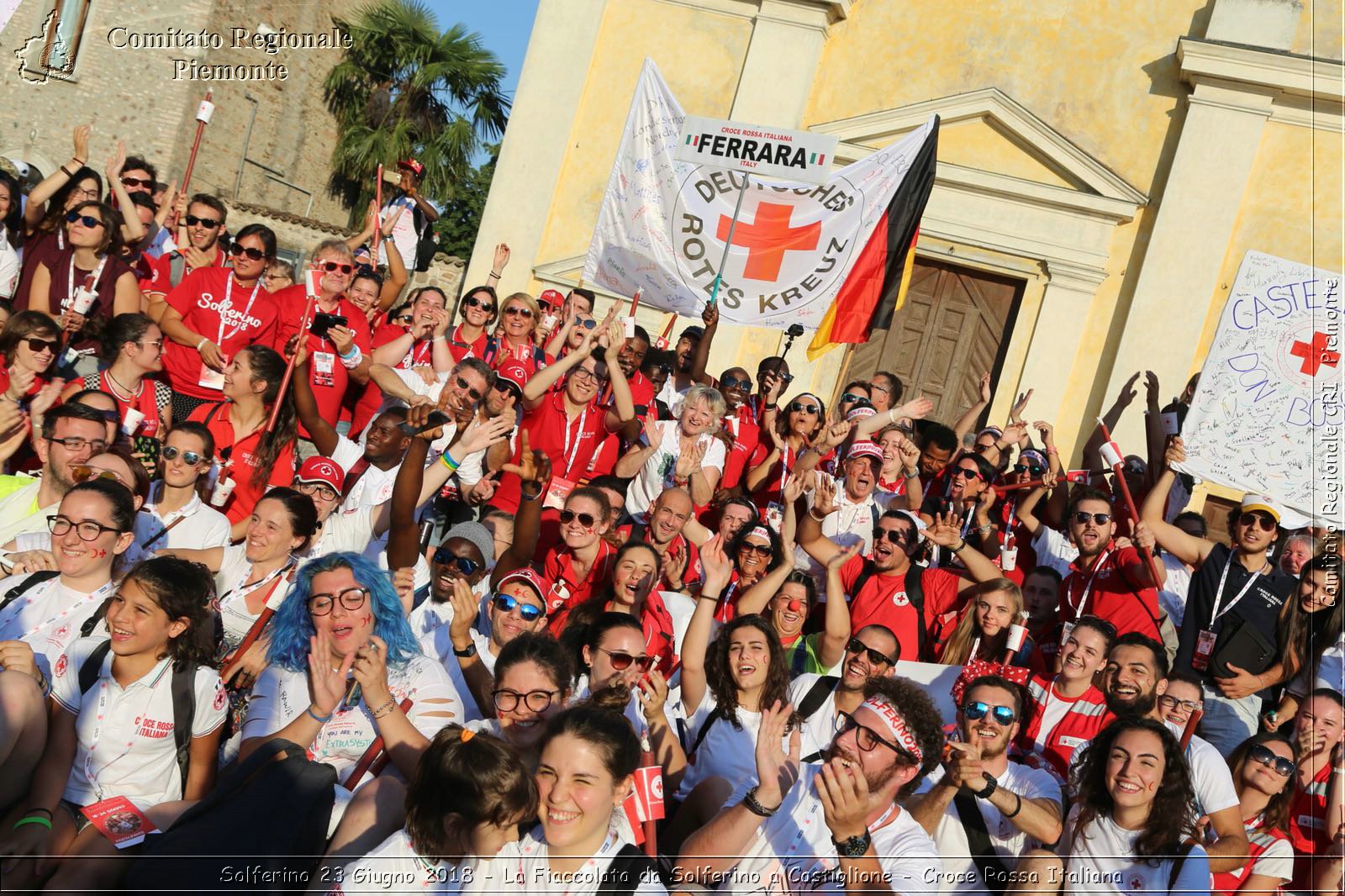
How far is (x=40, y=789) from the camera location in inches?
169

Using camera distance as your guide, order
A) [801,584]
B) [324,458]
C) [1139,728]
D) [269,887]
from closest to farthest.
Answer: [269,887] < [1139,728] < [801,584] < [324,458]

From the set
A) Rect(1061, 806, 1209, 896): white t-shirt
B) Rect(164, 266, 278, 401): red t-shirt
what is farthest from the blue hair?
Rect(164, 266, 278, 401): red t-shirt

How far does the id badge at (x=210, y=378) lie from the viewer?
7.48 m

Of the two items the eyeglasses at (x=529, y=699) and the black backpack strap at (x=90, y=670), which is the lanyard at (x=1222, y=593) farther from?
the black backpack strap at (x=90, y=670)

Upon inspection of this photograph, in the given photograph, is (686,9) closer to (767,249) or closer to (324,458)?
(767,249)

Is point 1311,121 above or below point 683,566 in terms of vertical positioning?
above

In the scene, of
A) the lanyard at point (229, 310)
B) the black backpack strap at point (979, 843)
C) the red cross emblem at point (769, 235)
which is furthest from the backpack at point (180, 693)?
the red cross emblem at point (769, 235)

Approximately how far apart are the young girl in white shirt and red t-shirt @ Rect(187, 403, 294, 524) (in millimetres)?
2121

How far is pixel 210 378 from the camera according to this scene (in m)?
7.51

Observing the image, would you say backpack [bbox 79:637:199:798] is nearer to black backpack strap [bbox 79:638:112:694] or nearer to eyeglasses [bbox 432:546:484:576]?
black backpack strap [bbox 79:638:112:694]

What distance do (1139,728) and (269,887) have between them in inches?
124

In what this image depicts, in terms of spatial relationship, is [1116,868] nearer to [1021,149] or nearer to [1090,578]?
[1090,578]

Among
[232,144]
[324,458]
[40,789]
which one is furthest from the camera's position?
[232,144]

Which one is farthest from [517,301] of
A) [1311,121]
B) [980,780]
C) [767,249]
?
[1311,121]
